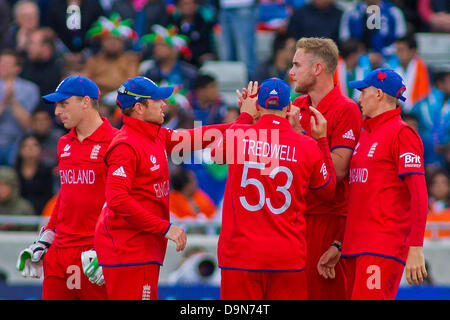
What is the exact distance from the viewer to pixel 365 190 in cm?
646

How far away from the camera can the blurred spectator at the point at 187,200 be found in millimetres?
10000

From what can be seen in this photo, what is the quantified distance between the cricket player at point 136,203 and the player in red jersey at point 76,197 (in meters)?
0.36

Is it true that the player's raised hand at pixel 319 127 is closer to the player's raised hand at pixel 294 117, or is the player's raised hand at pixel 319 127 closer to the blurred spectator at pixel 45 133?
the player's raised hand at pixel 294 117

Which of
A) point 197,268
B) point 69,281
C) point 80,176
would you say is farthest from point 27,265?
point 197,268

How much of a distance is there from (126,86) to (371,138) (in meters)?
1.86

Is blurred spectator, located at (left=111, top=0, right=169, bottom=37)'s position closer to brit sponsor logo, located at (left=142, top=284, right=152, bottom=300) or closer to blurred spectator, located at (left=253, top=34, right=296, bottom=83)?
blurred spectator, located at (left=253, top=34, right=296, bottom=83)

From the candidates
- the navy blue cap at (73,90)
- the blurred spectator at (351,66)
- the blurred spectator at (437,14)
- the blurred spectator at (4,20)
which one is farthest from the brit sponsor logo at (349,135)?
the blurred spectator at (4,20)

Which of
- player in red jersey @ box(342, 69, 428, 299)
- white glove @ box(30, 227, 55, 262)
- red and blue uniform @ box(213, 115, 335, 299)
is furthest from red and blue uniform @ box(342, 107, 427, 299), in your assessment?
white glove @ box(30, 227, 55, 262)

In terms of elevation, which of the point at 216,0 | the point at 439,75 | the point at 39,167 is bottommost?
the point at 39,167

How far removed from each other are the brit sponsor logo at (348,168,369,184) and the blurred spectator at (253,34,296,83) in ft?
16.6

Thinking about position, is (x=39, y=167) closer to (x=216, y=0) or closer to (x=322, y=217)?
(x=216, y=0)

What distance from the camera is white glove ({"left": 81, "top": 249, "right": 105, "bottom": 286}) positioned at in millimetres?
6512
